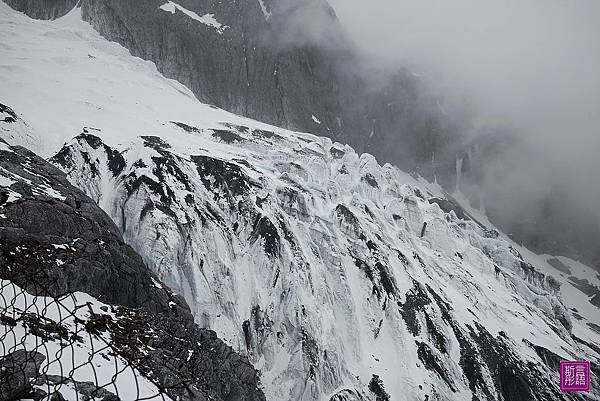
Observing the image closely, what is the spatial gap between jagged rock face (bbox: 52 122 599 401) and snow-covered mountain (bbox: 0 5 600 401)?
223 millimetres

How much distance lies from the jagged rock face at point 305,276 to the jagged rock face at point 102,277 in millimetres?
15063

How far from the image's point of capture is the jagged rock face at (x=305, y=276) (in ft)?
165

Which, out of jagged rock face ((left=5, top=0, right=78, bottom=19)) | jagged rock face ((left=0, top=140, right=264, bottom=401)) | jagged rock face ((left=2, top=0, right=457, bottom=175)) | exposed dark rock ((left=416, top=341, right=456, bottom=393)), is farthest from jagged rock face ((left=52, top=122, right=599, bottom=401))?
jagged rock face ((left=5, top=0, right=78, bottom=19))

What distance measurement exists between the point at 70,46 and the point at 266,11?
3136 inches

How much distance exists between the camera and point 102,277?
1015 inches

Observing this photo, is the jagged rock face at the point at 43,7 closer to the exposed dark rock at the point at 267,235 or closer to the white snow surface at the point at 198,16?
the white snow surface at the point at 198,16

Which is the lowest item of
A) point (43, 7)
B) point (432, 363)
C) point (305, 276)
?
point (432, 363)

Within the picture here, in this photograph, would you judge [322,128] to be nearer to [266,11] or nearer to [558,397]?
[266,11]

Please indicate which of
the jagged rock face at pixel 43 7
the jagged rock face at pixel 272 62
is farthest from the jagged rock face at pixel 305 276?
the jagged rock face at pixel 43 7

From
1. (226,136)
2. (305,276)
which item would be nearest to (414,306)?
(305,276)

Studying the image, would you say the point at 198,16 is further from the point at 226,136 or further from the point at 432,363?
the point at 432,363

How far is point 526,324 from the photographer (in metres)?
85.1

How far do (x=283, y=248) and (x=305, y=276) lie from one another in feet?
16.4

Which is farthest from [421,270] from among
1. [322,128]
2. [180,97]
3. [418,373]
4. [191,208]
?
[322,128]
